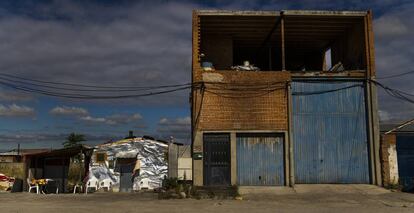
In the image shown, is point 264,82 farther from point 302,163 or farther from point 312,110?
point 302,163

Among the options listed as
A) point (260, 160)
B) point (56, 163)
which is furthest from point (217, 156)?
point (56, 163)

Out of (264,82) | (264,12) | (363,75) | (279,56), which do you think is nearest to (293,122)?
(264,82)

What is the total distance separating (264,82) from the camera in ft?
76.6

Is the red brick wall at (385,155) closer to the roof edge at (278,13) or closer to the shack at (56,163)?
the roof edge at (278,13)

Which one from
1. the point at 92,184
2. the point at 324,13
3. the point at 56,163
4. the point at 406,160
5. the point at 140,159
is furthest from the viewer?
the point at 56,163

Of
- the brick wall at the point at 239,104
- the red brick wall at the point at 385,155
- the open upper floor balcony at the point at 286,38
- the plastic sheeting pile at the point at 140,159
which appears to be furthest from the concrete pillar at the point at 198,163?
the red brick wall at the point at 385,155

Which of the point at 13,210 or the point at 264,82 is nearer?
the point at 13,210

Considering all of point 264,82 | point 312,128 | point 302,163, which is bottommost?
point 302,163

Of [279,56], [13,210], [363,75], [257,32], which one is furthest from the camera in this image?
[279,56]

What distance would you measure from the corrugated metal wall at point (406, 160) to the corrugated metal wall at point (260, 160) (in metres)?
5.62

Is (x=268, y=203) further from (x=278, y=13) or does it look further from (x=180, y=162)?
(x=278, y=13)

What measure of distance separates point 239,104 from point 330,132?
15.2ft

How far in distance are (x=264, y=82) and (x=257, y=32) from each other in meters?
4.89

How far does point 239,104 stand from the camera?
23172mm
